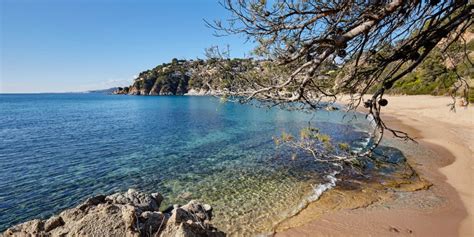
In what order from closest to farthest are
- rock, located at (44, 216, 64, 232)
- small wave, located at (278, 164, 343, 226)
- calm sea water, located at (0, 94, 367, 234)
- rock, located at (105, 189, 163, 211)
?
rock, located at (44, 216, 64, 232) < rock, located at (105, 189, 163, 211) < small wave, located at (278, 164, 343, 226) < calm sea water, located at (0, 94, 367, 234)

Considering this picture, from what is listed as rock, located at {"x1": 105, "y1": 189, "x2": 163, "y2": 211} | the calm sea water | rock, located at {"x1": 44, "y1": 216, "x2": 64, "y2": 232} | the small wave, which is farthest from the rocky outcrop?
the small wave

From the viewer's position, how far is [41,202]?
11203 millimetres

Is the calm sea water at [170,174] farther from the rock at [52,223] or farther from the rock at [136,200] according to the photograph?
the rock at [52,223]

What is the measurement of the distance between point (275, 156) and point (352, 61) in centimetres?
1388

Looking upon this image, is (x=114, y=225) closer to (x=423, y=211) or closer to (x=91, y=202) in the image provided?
(x=91, y=202)

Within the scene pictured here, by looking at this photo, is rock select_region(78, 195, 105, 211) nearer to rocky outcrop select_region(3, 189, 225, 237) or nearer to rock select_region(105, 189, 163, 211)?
rocky outcrop select_region(3, 189, 225, 237)

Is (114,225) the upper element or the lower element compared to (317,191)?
upper

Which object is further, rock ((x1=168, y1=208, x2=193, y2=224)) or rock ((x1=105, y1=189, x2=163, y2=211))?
rock ((x1=105, y1=189, x2=163, y2=211))

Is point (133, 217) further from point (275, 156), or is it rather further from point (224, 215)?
point (275, 156)

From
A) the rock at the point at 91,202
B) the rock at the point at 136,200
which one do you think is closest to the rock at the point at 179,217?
the rock at the point at 136,200

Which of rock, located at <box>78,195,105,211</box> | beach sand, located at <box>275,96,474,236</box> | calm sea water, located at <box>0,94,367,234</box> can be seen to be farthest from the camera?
calm sea water, located at <box>0,94,367,234</box>

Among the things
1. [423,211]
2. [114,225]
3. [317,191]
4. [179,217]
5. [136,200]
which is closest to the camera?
[114,225]

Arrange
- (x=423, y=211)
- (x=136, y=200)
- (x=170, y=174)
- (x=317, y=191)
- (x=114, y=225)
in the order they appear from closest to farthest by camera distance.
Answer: (x=114, y=225) → (x=136, y=200) → (x=423, y=211) → (x=317, y=191) → (x=170, y=174)

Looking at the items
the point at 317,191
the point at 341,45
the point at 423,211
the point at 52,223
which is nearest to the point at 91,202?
the point at 52,223
